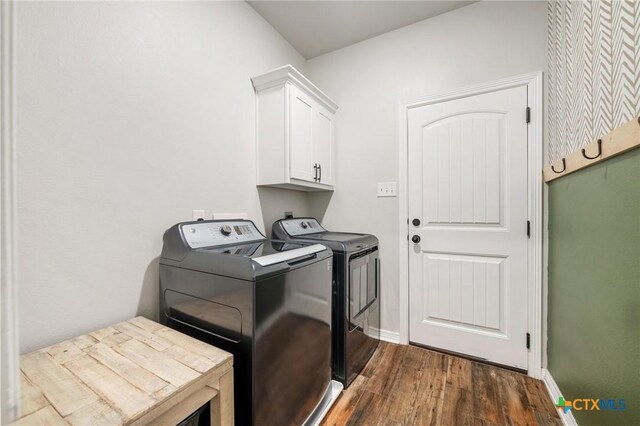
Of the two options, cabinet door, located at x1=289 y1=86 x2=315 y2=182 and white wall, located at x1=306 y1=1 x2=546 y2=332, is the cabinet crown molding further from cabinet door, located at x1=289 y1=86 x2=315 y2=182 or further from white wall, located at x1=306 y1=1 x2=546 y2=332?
white wall, located at x1=306 y1=1 x2=546 y2=332

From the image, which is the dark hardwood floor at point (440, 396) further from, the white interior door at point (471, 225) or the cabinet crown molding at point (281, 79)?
the cabinet crown molding at point (281, 79)

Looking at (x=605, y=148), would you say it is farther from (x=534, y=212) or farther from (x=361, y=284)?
(x=361, y=284)

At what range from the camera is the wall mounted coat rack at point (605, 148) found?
84 centimetres

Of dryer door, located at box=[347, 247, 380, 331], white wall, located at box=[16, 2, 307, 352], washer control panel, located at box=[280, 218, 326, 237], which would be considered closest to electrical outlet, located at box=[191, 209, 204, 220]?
white wall, located at box=[16, 2, 307, 352]

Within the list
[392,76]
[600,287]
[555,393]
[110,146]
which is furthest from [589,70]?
[110,146]

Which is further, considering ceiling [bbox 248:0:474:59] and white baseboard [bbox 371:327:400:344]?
white baseboard [bbox 371:327:400:344]

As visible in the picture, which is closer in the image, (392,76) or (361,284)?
(361,284)

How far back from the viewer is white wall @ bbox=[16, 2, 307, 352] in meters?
0.96

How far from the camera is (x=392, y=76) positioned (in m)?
2.24

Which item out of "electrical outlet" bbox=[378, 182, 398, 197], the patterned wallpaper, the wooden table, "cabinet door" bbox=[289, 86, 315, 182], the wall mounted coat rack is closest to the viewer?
the wooden table

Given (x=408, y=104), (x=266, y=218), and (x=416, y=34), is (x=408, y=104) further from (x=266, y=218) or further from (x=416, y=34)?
(x=266, y=218)

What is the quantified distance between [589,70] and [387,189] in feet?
4.32

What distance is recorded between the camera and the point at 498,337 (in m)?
1.85

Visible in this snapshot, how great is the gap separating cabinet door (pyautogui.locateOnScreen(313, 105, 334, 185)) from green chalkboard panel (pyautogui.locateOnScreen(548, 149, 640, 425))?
1606mm
